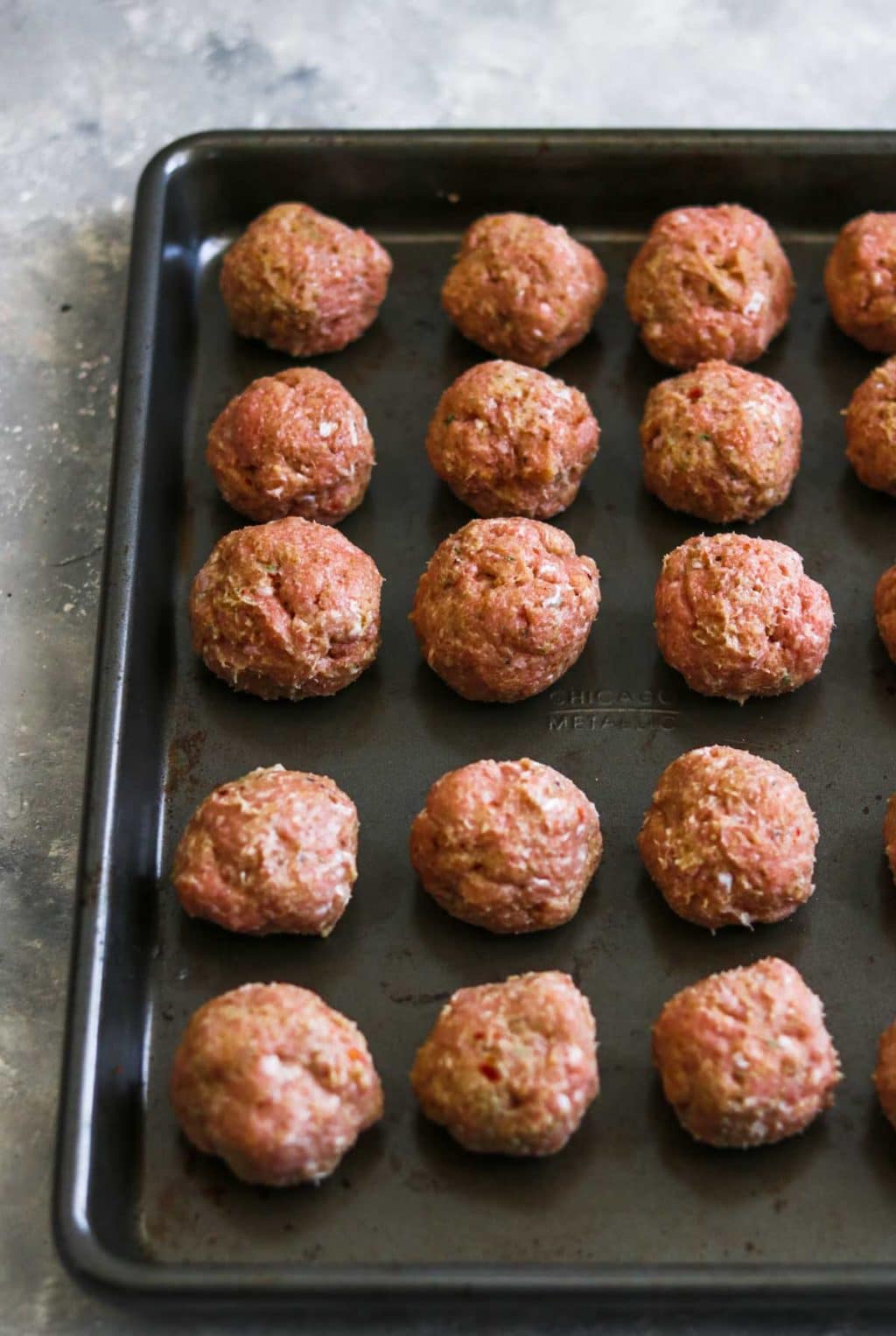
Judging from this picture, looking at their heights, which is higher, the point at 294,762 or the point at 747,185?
the point at 747,185

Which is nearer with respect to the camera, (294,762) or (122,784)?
(122,784)

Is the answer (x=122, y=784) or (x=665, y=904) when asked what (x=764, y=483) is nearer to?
(x=665, y=904)

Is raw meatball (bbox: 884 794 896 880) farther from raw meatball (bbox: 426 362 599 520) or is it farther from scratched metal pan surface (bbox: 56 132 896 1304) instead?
raw meatball (bbox: 426 362 599 520)

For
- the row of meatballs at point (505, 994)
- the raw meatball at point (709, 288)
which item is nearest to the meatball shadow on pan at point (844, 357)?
the raw meatball at point (709, 288)

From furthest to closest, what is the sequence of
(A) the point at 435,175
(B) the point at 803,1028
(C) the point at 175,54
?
(C) the point at 175,54, (A) the point at 435,175, (B) the point at 803,1028

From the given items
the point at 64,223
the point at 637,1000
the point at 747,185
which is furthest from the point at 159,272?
the point at 637,1000

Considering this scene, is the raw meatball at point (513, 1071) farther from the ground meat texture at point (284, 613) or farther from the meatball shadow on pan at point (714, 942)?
the ground meat texture at point (284, 613)
